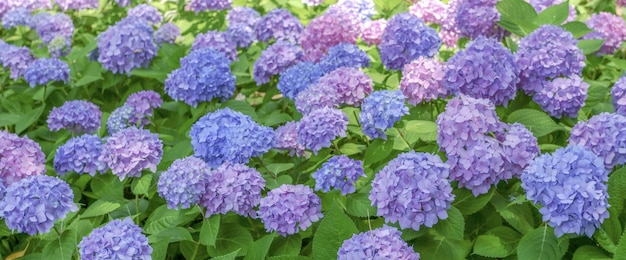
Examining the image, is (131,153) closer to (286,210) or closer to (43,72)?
(286,210)

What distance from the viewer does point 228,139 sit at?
2.65 meters

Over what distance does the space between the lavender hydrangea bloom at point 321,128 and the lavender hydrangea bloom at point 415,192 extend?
0.48 meters

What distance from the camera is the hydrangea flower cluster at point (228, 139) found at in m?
2.64

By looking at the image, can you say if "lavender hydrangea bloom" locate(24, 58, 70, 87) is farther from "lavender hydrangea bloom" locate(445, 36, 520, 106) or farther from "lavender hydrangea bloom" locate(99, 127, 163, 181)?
"lavender hydrangea bloom" locate(445, 36, 520, 106)

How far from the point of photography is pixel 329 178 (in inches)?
95.5

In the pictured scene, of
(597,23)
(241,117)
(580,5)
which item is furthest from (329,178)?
(580,5)

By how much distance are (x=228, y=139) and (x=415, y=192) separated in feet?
2.58

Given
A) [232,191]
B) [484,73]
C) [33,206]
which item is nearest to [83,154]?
[33,206]

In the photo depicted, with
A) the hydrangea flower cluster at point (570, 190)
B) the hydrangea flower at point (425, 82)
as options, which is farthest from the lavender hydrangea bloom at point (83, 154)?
the hydrangea flower cluster at point (570, 190)

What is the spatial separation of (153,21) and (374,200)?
9.09 feet

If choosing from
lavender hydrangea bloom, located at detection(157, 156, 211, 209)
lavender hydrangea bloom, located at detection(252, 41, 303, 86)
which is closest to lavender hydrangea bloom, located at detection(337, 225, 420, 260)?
lavender hydrangea bloom, located at detection(157, 156, 211, 209)

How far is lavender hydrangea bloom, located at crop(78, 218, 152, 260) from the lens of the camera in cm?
220

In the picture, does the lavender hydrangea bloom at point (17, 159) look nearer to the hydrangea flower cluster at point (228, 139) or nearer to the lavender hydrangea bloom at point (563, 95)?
the hydrangea flower cluster at point (228, 139)

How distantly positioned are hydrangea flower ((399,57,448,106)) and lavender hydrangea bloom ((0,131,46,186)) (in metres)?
1.40
